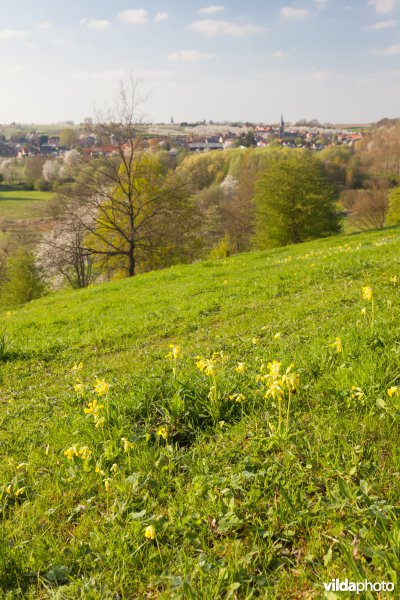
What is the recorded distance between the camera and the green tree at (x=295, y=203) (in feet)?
124

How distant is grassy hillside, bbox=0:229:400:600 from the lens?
2361 millimetres

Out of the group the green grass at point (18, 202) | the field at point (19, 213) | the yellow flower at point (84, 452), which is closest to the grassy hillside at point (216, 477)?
the yellow flower at point (84, 452)

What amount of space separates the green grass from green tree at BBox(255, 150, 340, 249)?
32855 mm

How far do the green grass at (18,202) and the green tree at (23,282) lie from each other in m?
14.8

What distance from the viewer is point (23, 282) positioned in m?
41.7

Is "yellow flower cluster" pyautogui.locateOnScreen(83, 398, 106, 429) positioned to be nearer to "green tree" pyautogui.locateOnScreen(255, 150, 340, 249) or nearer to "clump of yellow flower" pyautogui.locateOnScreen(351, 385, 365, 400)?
"clump of yellow flower" pyautogui.locateOnScreen(351, 385, 365, 400)

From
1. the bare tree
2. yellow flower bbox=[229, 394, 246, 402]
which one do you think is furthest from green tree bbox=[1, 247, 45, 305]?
yellow flower bbox=[229, 394, 246, 402]

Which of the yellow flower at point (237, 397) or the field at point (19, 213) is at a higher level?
the field at point (19, 213)

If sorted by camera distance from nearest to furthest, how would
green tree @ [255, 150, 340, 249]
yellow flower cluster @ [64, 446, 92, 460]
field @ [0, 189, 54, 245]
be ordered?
1. yellow flower cluster @ [64, 446, 92, 460]
2. green tree @ [255, 150, 340, 249]
3. field @ [0, 189, 54, 245]

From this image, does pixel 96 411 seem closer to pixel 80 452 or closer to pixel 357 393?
pixel 80 452

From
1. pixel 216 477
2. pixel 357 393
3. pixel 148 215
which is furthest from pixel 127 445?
pixel 148 215

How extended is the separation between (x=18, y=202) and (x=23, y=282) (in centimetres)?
3953

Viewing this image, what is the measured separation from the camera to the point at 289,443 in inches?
126

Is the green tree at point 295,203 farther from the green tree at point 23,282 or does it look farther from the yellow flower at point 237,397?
the yellow flower at point 237,397
